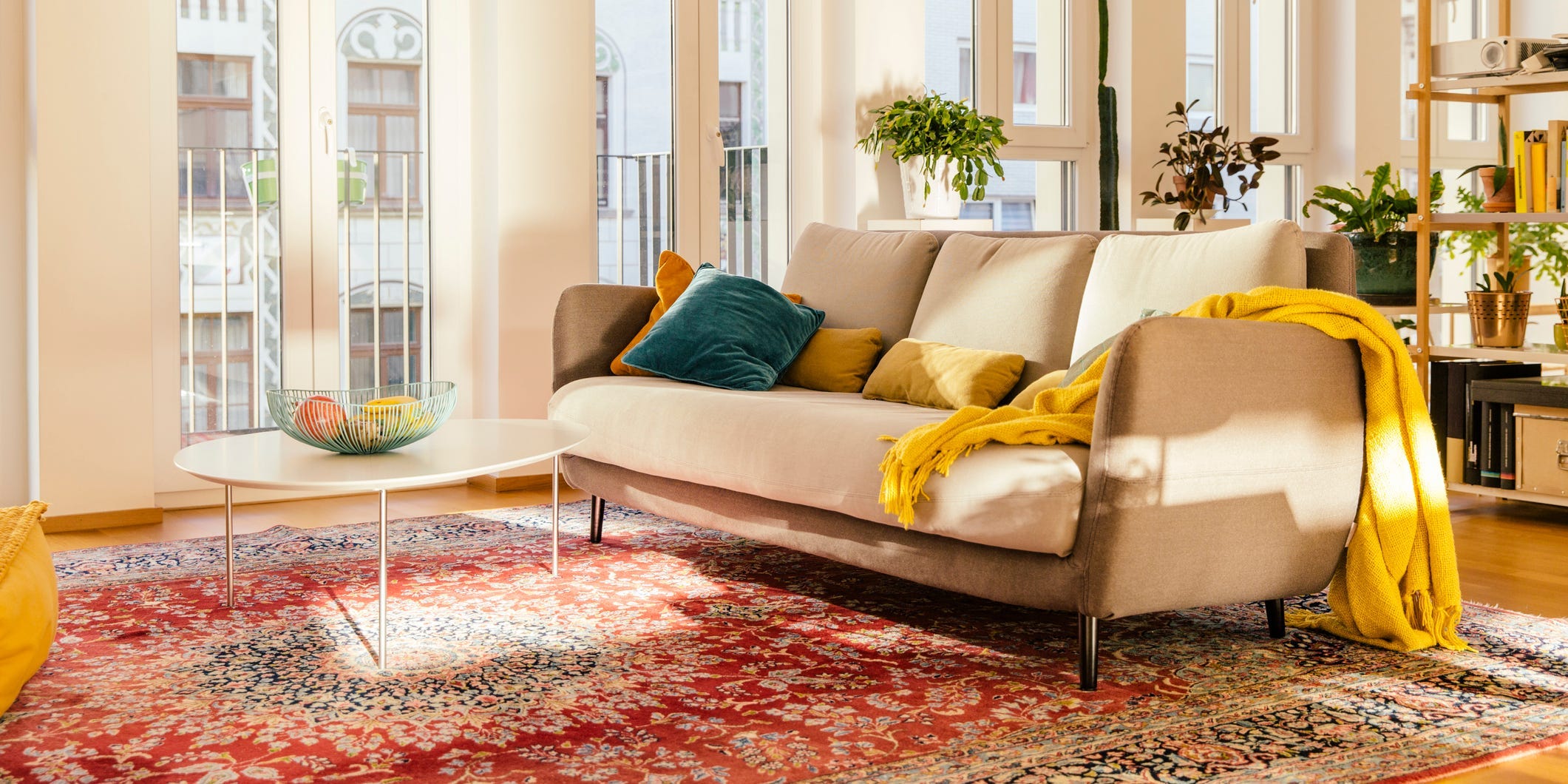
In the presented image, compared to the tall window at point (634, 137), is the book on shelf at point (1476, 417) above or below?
below

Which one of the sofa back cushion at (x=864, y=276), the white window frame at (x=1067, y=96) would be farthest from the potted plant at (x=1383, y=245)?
the sofa back cushion at (x=864, y=276)

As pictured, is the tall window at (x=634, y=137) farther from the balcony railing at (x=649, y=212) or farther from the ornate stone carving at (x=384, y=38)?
the ornate stone carving at (x=384, y=38)

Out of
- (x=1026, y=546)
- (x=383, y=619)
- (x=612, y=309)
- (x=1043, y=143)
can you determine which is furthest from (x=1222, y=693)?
(x=1043, y=143)

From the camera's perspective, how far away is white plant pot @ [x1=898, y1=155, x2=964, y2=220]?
5211 millimetres

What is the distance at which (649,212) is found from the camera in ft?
17.7

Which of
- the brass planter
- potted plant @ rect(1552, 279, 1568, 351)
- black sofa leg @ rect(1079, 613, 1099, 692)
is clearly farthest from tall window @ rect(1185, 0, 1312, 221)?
black sofa leg @ rect(1079, 613, 1099, 692)

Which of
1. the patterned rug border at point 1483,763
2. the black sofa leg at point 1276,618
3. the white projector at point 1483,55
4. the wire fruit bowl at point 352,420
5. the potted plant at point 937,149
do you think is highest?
the white projector at point 1483,55

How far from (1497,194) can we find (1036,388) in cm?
246

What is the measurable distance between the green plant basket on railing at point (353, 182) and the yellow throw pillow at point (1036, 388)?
2.86 meters

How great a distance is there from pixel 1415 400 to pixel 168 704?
7.52 feet

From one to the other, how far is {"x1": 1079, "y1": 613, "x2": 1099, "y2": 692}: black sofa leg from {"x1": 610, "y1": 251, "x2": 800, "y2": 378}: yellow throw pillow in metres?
1.75

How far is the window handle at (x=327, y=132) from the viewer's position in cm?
473

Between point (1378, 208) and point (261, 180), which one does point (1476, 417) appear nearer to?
point (1378, 208)

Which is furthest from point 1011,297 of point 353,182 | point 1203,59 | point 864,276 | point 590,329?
point 1203,59
